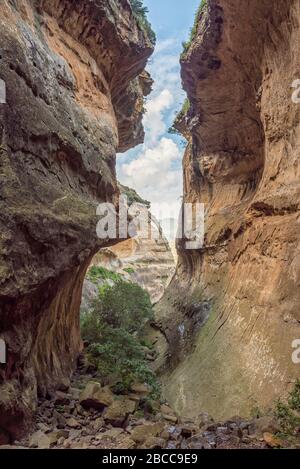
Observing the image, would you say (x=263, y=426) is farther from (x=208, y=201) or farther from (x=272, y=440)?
(x=208, y=201)

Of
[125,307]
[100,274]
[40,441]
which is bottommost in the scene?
[40,441]

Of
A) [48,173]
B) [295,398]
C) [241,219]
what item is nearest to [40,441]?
[295,398]

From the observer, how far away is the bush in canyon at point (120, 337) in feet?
30.3

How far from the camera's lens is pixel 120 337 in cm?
1177

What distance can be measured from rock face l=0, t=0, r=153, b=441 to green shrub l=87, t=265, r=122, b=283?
15.6 m

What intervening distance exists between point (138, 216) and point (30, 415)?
31208 millimetres

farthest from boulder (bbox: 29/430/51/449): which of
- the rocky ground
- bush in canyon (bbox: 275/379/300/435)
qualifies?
bush in canyon (bbox: 275/379/300/435)

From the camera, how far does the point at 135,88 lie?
17953 millimetres

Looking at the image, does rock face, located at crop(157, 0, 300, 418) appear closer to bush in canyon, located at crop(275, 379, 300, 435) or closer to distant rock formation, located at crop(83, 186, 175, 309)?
bush in canyon, located at crop(275, 379, 300, 435)

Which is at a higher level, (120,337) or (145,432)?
(120,337)

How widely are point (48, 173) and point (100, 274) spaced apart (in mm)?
22103

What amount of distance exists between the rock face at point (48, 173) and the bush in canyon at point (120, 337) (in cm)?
108

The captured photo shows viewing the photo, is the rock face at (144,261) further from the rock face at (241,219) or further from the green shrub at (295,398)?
the green shrub at (295,398)

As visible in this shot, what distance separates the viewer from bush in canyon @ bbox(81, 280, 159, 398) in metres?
9.24
